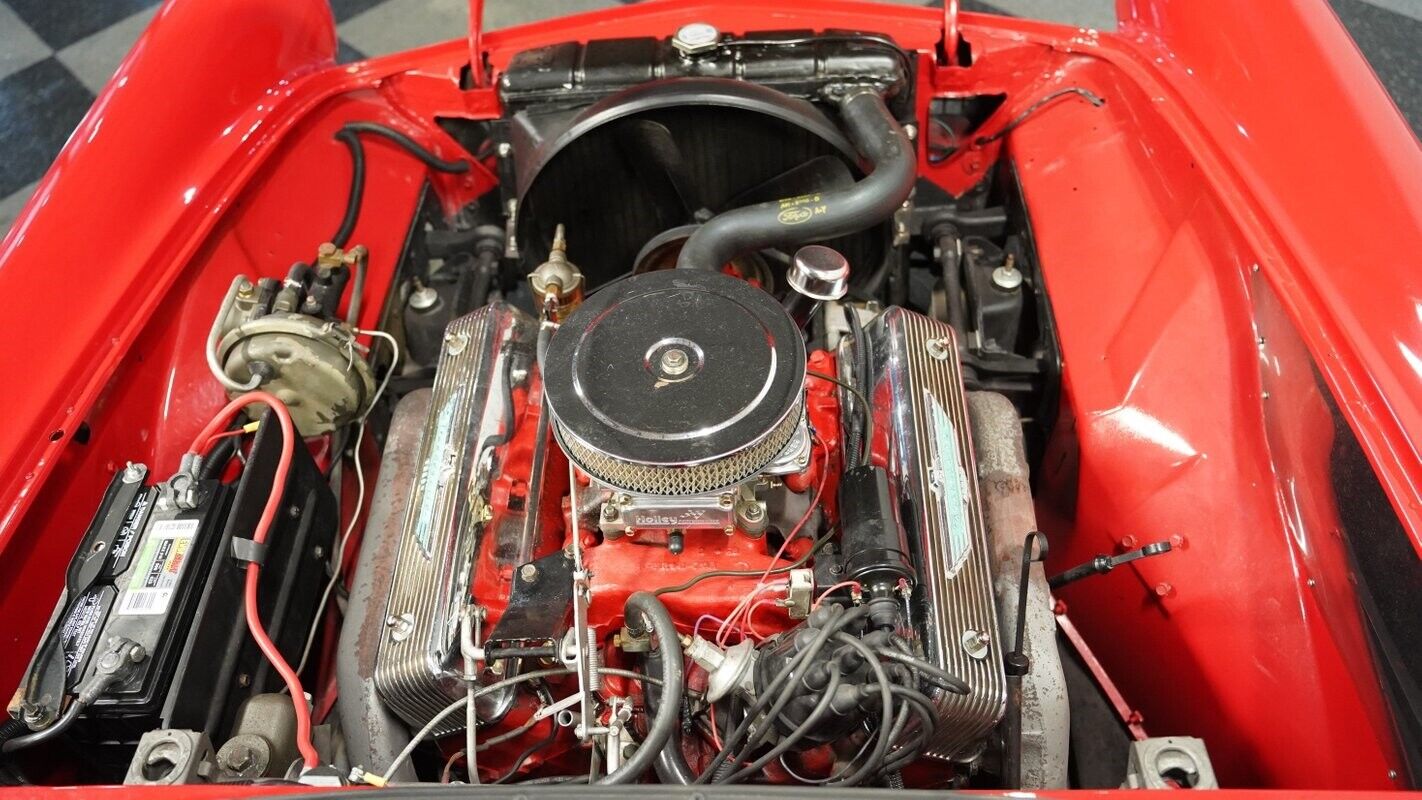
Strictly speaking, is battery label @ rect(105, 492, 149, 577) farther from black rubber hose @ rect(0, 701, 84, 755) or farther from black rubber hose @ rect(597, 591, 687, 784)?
Answer: black rubber hose @ rect(597, 591, 687, 784)

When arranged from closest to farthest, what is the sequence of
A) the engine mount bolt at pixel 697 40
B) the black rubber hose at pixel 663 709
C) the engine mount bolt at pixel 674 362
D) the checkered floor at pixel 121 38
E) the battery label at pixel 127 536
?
the black rubber hose at pixel 663 709
the engine mount bolt at pixel 674 362
the battery label at pixel 127 536
the engine mount bolt at pixel 697 40
the checkered floor at pixel 121 38

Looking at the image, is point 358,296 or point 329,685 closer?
point 329,685

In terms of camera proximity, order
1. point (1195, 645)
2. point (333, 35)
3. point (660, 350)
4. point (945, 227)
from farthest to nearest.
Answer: point (333, 35)
point (945, 227)
point (1195, 645)
point (660, 350)

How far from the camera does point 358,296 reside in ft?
4.85

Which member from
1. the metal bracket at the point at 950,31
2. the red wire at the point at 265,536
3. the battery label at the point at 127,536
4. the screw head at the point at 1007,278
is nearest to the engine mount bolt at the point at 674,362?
the red wire at the point at 265,536

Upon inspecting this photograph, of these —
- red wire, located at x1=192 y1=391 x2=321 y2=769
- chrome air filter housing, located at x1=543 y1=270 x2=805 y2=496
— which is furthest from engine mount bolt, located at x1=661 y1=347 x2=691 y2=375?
red wire, located at x1=192 y1=391 x2=321 y2=769

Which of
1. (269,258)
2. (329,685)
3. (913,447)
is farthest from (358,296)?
Answer: (913,447)

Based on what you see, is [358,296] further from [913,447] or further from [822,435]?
[913,447]

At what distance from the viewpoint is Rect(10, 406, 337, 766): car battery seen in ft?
3.19

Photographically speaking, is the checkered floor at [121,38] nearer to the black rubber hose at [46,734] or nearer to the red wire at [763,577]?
the black rubber hose at [46,734]

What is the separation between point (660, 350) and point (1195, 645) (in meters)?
0.68

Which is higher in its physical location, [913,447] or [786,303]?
[786,303]

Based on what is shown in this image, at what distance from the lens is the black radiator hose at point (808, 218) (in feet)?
3.96

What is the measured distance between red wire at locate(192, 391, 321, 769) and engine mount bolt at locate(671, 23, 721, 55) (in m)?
0.77
